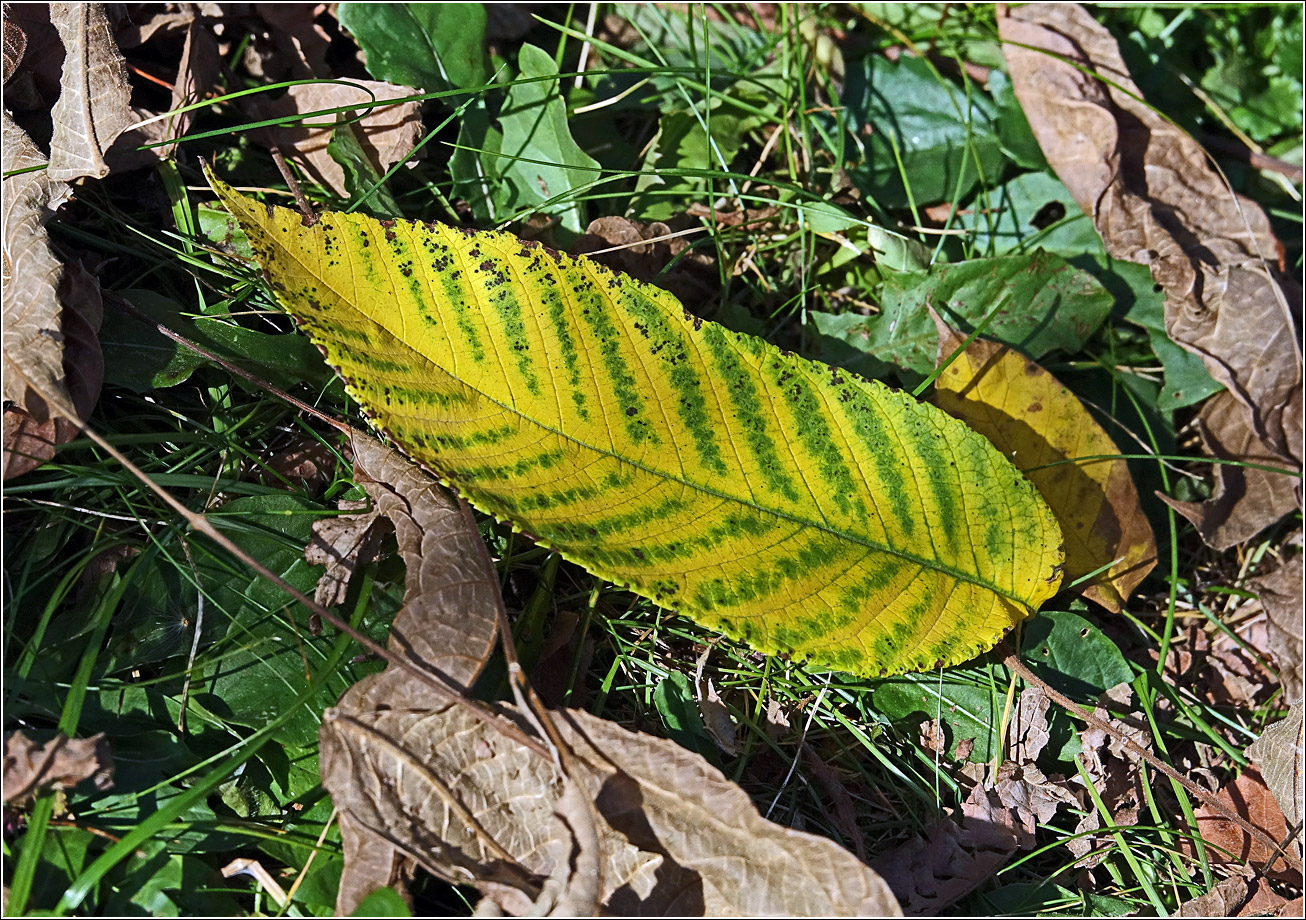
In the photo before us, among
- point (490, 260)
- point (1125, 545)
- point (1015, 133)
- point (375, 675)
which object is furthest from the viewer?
point (1015, 133)

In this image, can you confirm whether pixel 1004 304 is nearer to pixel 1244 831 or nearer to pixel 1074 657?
pixel 1074 657

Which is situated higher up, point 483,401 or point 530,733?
point 483,401

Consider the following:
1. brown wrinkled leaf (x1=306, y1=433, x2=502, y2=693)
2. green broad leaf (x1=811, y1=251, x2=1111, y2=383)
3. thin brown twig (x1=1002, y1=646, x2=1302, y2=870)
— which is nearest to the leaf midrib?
brown wrinkled leaf (x1=306, y1=433, x2=502, y2=693)

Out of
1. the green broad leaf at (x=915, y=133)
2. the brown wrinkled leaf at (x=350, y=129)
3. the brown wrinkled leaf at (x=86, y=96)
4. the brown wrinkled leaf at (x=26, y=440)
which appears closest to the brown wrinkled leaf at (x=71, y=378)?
the brown wrinkled leaf at (x=26, y=440)

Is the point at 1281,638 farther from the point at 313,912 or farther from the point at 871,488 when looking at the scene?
the point at 313,912

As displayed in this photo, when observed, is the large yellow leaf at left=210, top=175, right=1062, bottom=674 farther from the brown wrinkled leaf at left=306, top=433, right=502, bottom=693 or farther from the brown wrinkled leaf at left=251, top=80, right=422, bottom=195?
the brown wrinkled leaf at left=251, top=80, right=422, bottom=195

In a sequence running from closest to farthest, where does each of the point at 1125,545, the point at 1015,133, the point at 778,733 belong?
1. the point at 778,733
2. the point at 1125,545
3. the point at 1015,133

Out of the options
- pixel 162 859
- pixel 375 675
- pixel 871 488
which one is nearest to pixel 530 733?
pixel 375 675

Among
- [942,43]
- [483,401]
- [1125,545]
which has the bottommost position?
[1125,545]
